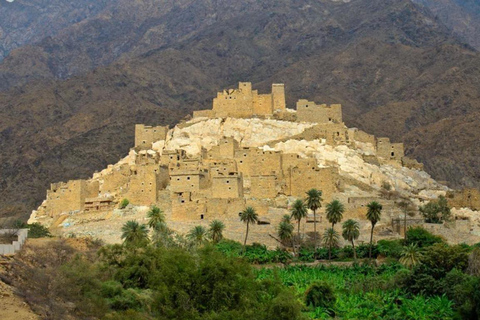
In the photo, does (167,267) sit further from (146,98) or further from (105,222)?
(146,98)

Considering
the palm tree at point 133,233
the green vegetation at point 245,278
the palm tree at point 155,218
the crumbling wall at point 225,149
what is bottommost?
the green vegetation at point 245,278

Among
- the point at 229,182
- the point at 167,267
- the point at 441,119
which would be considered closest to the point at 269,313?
the point at 167,267

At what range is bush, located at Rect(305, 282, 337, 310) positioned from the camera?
5650 centimetres

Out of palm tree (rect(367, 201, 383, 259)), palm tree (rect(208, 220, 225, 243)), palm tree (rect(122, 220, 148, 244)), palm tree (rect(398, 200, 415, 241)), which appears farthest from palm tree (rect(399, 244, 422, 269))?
palm tree (rect(122, 220, 148, 244))

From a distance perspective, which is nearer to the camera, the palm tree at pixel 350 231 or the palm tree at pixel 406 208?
the palm tree at pixel 350 231

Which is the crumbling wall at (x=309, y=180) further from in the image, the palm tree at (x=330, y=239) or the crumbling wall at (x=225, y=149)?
the crumbling wall at (x=225, y=149)

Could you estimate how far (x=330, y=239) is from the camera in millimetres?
68438

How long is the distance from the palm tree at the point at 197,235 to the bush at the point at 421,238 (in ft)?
54.3

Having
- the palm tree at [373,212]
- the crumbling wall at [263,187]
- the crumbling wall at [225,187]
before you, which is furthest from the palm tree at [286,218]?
the palm tree at [373,212]

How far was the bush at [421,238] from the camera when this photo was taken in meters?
70.6

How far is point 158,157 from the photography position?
268 feet

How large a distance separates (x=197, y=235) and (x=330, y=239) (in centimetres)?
1053

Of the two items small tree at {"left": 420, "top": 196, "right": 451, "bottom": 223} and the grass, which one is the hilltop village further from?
the grass

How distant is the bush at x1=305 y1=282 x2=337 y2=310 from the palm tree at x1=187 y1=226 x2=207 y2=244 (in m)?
10.6
